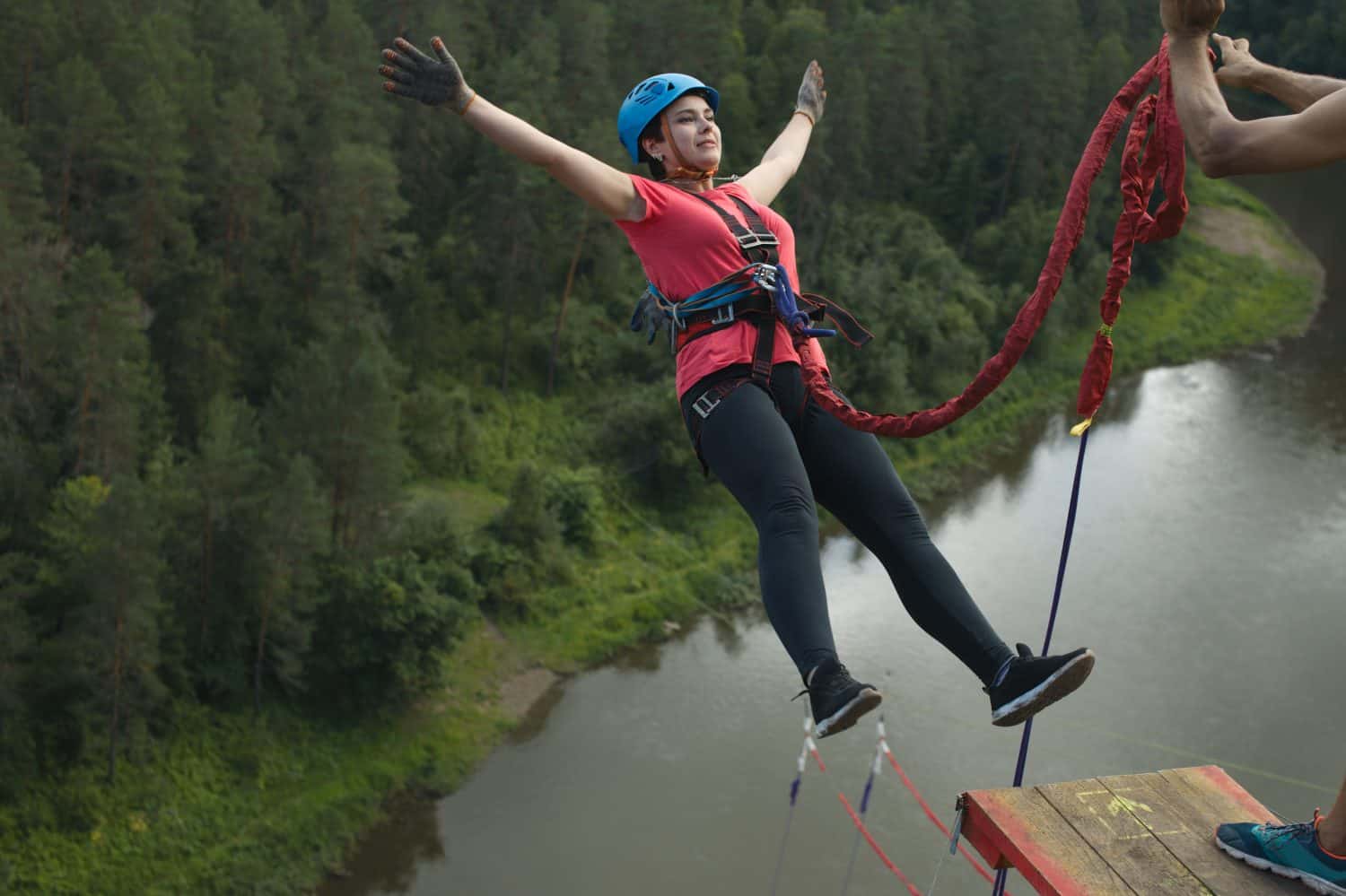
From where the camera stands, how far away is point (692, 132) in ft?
14.6

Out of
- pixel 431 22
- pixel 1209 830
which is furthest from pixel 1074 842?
pixel 431 22

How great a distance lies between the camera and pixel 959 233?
3180cm

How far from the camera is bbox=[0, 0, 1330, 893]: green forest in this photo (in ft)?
53.3

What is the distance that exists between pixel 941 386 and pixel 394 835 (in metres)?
14.4

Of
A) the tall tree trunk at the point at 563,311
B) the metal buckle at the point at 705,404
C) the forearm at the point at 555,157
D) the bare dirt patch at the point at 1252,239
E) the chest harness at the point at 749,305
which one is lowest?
the tall tree trunk at the point at 563,311

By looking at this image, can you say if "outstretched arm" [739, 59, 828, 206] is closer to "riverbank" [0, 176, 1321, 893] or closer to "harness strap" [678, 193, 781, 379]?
"harness strap" [678, 193, 781, 379]

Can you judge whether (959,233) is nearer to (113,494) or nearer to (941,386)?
(941,386)

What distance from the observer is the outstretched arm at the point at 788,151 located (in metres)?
4.86

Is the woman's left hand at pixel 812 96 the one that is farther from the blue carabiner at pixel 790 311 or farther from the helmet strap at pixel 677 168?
the blue carabiner at pixel 790 311

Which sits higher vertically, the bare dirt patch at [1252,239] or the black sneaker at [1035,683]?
the bare dirt patch at [1252,239]

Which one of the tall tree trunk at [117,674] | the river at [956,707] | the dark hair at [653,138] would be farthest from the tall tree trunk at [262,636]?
the dark hair at [653,138]

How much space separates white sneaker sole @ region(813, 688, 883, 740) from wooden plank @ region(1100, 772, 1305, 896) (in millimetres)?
1047

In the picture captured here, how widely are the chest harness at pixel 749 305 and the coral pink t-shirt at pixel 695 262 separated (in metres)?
0.02

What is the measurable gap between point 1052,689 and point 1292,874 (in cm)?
82
